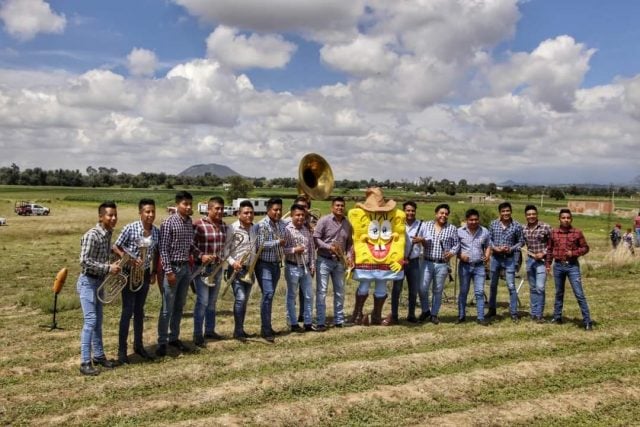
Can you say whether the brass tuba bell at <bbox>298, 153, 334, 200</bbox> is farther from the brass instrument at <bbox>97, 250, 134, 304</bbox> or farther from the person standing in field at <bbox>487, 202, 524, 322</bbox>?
the brass instrument at <bbox>97, 250, 134, 304</bbox>

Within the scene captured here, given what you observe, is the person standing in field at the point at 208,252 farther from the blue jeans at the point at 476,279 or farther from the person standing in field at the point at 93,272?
the blue jeans at the point at 476,279

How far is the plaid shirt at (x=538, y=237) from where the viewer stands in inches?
368

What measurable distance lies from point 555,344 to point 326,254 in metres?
3.77

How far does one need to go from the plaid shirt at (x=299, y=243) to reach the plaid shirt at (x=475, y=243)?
2.74 m

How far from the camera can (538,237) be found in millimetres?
9398

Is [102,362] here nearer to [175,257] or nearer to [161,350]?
[161,350]

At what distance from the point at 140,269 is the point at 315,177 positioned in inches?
174

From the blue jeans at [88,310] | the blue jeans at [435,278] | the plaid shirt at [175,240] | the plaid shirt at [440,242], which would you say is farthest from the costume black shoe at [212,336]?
the plaid shirt at [440,242]

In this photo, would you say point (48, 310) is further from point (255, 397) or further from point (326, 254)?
point (255, 397)

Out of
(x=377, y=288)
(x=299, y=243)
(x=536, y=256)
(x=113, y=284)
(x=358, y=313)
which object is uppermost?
(x=299, y=243)

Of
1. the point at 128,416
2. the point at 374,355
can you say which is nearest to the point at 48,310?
the point at 128,416

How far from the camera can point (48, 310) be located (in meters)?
11.0

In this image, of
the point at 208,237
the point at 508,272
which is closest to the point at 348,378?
the point at 208,237

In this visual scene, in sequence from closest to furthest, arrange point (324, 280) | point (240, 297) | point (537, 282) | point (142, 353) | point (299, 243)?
point (142, 353) < point (240, 297) < point (299, 243) < point (324, 280) < point (537, 282)
